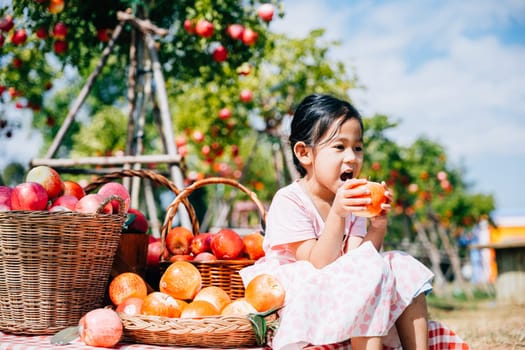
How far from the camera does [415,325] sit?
2.00 metres

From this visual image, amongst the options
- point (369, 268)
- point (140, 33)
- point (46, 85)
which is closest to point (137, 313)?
point (369, 268)

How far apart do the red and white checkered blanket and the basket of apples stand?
612mm

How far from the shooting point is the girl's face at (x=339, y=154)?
7.46 ft

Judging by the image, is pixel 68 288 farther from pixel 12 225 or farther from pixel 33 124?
pixel 33 124

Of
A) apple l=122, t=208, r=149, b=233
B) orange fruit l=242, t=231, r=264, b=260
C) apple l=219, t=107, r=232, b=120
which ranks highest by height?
apple l=219, t=107, r=232, b=120

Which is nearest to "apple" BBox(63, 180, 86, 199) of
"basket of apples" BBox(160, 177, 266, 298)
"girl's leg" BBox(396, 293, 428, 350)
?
"basket of apples" BBox(160, 177, 266, 298)

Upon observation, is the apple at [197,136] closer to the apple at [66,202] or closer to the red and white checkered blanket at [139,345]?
the apple at [66,202]

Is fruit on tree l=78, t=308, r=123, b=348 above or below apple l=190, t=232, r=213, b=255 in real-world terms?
below

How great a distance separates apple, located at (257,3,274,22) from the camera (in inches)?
203

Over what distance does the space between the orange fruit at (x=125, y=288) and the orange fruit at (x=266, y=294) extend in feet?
1.70

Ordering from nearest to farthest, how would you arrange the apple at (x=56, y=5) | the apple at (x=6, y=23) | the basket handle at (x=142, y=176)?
the basket handle at (x=142, y=176), the apple at (x=56, y=5), the apple at (x=6, y=23)

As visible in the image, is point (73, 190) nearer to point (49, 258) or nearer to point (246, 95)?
point (49, 258)

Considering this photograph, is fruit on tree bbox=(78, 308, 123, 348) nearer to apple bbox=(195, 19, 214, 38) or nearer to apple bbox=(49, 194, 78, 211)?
apple bbox=(49, 194, 78, 211)

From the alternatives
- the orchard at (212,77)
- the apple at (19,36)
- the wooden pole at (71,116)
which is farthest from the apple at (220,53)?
the apple at (19,36)
